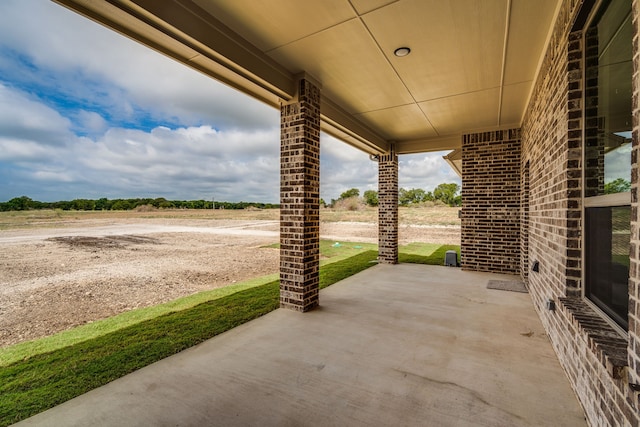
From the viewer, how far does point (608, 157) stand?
1935 mm

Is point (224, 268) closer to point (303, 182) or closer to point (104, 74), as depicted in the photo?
point (303, 182)

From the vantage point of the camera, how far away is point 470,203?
21.3 ft

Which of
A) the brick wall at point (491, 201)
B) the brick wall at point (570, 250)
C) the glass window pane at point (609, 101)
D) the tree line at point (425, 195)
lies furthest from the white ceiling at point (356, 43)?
the tree line at point (425, 195)

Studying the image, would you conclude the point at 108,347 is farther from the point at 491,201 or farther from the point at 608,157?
the point at 491,201

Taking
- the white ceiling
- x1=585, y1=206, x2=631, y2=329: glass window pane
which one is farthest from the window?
the white ceiling

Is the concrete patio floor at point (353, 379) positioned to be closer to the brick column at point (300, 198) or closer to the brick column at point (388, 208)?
the brick column at point (300, 198)

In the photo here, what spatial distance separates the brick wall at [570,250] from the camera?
1410 millimetres

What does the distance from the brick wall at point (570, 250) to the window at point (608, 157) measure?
60mm

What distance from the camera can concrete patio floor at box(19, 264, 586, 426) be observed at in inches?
72.5

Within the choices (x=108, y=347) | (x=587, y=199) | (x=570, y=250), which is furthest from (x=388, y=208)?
(x=108, y=347)

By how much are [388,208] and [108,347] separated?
6.16 meters

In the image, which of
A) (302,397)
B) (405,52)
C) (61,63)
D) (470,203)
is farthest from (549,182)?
(61,63)

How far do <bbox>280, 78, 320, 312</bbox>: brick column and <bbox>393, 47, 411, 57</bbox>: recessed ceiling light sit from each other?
1.18m

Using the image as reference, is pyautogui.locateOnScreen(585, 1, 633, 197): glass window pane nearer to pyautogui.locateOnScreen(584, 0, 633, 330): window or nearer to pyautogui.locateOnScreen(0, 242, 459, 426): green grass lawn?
pyautogui.locateOnScreen(584, 0, 633, 330): window
